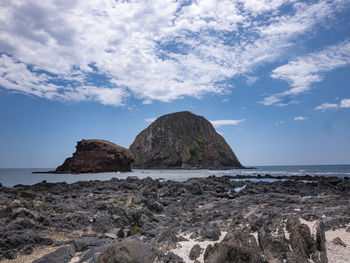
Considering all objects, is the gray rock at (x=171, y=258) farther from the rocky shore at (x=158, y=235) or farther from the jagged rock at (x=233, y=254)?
the jagged rock at (x=233, y=254)

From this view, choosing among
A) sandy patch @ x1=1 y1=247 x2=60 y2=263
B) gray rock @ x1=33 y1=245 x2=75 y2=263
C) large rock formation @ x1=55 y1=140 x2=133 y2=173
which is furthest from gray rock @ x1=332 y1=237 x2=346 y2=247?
large rock formation @ x1=55 y1=140 x2=133 y2=173

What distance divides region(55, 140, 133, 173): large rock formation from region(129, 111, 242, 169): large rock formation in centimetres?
4756

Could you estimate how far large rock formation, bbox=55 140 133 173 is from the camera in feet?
204

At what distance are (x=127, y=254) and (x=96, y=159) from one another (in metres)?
62.7

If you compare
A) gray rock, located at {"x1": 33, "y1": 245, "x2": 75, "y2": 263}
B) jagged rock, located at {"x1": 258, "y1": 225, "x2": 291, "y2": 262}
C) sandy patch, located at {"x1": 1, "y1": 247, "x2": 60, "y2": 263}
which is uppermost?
jagged rock, located at {"x1": 258, "y1": 225, "x2": 291, "y2": 262}

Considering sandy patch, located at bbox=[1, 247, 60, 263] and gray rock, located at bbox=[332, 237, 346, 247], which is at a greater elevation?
gray rock, located at bbox=[332, 237, 346, 247]

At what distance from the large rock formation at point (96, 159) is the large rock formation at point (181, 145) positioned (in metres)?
47.6

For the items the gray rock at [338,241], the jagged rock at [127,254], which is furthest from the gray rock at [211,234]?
the gray rock at [338,241]

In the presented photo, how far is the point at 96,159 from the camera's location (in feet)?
209

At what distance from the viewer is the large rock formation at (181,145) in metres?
115

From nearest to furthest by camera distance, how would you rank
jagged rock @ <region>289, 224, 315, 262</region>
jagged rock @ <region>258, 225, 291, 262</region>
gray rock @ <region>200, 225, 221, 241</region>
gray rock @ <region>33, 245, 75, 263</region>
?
jagged rock @ <region>258, 225, 291, 262</region> → jagged rock @ <region>289, 224, 315, 262</region> → gray rock @ <region>33, 245, 75, 263</region> → gray rock @ <region>200, 225, 221, 241</region>

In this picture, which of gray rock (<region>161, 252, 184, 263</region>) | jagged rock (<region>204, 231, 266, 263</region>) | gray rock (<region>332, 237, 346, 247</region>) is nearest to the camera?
jagged rock (<region>204, 231, 266, 263</region>)

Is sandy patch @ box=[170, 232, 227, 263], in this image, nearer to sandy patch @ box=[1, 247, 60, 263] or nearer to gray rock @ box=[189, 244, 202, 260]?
gray rock @ box=[189, 244, 202, 260]

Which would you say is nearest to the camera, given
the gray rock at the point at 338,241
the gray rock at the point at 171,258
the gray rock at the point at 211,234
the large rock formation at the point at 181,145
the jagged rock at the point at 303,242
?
the gray rock at the point at 171,258
